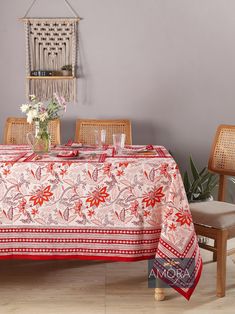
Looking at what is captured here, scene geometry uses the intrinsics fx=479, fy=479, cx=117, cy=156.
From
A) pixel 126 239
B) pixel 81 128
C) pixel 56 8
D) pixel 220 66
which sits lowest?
pixel 126 239

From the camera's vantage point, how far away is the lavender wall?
370 cm

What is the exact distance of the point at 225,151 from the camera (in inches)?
123

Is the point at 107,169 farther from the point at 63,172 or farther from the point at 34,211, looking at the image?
the point at 34,211

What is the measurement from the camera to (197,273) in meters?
2.40

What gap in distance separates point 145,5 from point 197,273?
7.18ft

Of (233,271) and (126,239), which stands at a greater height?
(126,239)

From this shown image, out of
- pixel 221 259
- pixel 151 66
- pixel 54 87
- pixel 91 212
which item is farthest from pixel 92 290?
pixel 151 66

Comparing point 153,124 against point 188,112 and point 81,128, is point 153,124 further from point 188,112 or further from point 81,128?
point 81,128

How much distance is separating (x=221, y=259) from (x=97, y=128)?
1.48 m

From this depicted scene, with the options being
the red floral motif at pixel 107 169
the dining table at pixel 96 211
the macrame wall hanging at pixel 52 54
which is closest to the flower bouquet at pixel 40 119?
the dining table at pixel 96 211

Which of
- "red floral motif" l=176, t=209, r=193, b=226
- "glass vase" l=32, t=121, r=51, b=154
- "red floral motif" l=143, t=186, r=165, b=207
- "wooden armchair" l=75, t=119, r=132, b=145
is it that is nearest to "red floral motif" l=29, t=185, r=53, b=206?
"glass vase" l=32, t=121, r=51, b=154

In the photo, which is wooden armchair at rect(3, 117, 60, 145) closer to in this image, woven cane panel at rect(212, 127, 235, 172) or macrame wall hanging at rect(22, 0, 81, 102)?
macrame wall hanging at rect(22, 0, 81, 102)

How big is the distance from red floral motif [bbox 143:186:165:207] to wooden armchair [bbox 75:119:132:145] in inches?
45.6

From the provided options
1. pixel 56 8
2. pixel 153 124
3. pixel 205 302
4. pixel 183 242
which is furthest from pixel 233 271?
pixel 56 8
